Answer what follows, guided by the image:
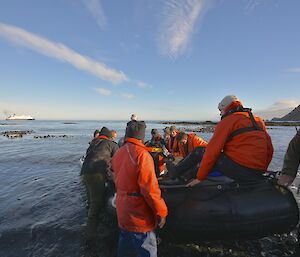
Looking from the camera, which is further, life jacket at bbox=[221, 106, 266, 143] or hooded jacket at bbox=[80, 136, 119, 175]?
hooded jacket at bbox=[80, 136, 119, 175]

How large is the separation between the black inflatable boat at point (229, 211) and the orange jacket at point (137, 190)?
1.22 metres

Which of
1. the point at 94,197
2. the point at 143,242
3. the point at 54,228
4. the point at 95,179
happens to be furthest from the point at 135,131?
the point at 54,228

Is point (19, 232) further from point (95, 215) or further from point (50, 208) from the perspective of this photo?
point (95, 215)

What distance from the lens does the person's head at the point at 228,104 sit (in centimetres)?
411

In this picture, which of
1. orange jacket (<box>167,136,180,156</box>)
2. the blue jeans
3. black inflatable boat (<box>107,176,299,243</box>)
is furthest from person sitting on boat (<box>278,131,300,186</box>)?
orange jacket (<box>167,136,180,156</box>)

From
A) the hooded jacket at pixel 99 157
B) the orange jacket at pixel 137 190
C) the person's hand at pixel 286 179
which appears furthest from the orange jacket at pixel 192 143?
the orange jacket at pixel 137 190

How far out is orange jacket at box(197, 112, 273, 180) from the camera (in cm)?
385

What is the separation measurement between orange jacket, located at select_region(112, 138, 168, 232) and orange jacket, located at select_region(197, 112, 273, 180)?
1304mm

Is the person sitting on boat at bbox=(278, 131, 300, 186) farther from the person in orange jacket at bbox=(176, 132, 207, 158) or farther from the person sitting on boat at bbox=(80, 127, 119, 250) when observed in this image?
the person in orange jacket at bbox=(176, 132, 207, 158)

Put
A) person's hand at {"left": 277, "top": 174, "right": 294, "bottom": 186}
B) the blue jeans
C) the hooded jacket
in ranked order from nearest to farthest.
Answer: the blue jeans < person's hand at {"left": 277, "top": 174, "right": 294, "bottom": 186} < the hooded jacket

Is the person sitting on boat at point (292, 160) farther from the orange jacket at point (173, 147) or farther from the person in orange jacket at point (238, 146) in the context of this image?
the orange jacket at point (173, 147)

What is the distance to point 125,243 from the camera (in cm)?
343

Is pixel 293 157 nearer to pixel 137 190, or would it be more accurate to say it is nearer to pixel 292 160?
pixel 292 160

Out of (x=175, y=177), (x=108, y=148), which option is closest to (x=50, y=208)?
(x=108, y=148)
